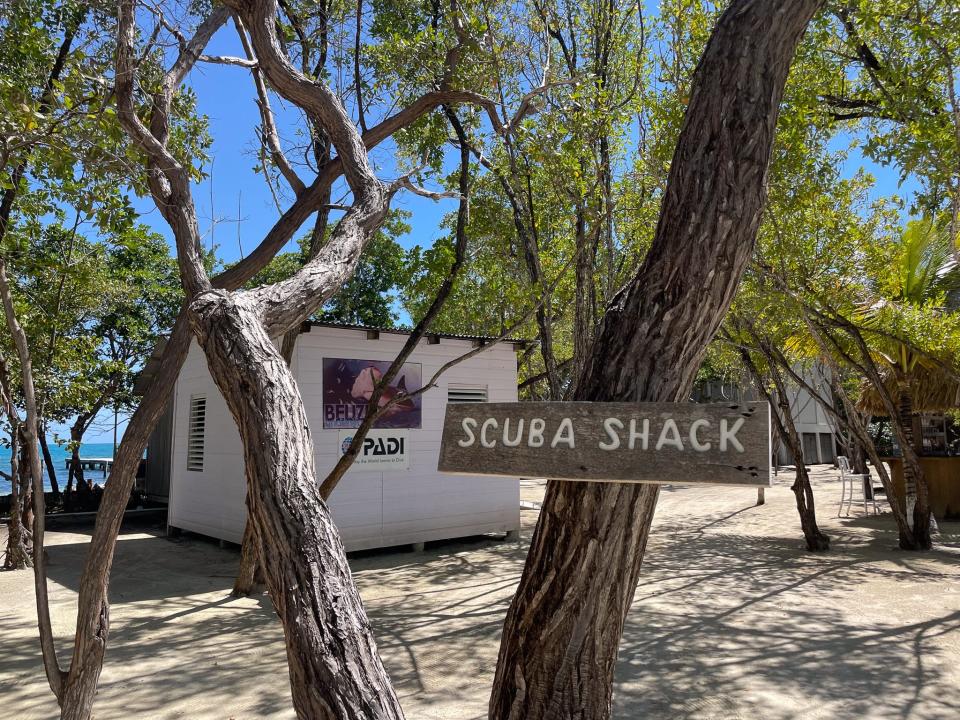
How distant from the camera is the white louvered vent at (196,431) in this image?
37.2 ft

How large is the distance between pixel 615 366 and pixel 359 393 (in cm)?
795

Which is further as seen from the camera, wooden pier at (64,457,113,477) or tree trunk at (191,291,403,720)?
wooden pier at (64,457,113,477)

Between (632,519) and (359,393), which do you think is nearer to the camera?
(632,519)

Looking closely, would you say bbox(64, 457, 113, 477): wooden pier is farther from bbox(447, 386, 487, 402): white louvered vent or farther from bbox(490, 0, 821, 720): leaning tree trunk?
bbox(490, 0, 821, 720): leaning tree trunk

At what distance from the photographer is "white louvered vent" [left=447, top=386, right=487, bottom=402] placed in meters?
10.8

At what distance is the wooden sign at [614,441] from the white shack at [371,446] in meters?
7.44

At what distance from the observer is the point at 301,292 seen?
240cm

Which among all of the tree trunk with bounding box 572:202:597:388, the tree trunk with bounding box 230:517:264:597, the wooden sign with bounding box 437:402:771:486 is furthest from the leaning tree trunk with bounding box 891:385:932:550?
the wooden sign with bounding box 437:402:771:486

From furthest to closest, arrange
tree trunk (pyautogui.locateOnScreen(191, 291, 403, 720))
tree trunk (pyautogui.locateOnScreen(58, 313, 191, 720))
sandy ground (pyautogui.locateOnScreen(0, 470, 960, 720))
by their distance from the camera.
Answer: sandy ground (pyautogui.locateOnScreen(0, 470, 960, 720))
tree trunk (pyautogui.locateOnScreen(58, 313, 191, 720))
tree trunk (pyautogui.locateOnScreen(191, 291, 403, 720))

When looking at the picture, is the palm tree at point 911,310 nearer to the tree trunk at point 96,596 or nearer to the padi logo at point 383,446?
the padi logo at point 383,446

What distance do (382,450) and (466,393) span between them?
1.66 metres

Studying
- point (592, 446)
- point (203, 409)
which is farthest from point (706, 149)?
point (203, 409)

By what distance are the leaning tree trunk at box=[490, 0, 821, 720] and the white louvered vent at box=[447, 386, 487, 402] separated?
8.31 meters

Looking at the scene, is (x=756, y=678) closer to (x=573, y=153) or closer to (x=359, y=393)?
(x=573, y=153)
